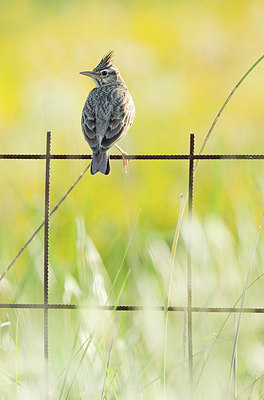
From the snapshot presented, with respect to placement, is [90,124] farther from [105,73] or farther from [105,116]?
[105,73]

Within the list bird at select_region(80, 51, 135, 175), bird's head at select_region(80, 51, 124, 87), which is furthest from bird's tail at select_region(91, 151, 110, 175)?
bird's head at select_region(80, 51, 124, 87)

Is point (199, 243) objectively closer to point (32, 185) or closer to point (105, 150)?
point (105, 150)

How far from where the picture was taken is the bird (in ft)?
10.5

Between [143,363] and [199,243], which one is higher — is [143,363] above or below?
below

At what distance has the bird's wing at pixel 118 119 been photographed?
10.9ft

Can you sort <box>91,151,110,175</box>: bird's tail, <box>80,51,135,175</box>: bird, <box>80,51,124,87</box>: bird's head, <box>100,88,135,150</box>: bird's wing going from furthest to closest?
<box>80,51,124,87</box>: bird's head < <box>100,88,135,150</box>: bird's wing < <box>80,51,135,175</box>: bird < <box>91,151,110,175</box>: bird's tail

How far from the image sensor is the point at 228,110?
7.51m

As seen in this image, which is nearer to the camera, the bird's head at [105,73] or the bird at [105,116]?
the bird at [105,116]

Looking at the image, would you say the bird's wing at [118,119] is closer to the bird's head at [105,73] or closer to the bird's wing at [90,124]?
the bird's wing at [90,124]

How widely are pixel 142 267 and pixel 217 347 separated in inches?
26.8

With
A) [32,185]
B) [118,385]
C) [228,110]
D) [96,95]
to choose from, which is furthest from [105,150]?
[228,110]

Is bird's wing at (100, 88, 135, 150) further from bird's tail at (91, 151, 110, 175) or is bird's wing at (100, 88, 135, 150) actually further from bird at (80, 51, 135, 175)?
bird's tail at (91, 151, 110, 175)

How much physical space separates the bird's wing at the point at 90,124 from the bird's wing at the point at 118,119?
5cm

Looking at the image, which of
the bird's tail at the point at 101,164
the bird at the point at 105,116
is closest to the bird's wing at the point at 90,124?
the bird at the point at 105,116
